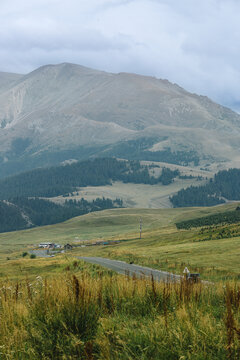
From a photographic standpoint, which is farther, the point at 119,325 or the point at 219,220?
the point at 219,220

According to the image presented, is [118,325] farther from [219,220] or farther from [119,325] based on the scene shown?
[219,220]

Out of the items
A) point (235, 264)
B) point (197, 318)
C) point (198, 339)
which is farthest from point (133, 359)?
point (235, 264)

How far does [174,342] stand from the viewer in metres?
7.66

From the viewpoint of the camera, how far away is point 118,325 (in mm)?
8609

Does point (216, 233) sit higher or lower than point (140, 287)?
lower

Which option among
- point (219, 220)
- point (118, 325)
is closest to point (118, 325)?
point (118, 325)

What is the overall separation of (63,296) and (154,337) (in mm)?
2373

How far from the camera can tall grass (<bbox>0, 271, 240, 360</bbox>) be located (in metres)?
7.60

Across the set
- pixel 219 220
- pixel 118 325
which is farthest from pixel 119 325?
pixel 219 220

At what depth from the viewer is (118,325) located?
8.61 m

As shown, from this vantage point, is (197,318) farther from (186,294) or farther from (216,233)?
(216,233)

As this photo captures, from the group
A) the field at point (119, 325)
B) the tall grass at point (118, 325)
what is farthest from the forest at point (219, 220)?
the tall grass at point (118, 325)

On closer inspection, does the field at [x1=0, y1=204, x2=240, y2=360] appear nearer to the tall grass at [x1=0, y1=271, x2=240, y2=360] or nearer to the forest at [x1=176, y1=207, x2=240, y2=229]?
the tall grass at [x1=0, y1=271, x2=240, y2=360]

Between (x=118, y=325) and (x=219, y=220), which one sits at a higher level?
(x=118, y=325)
